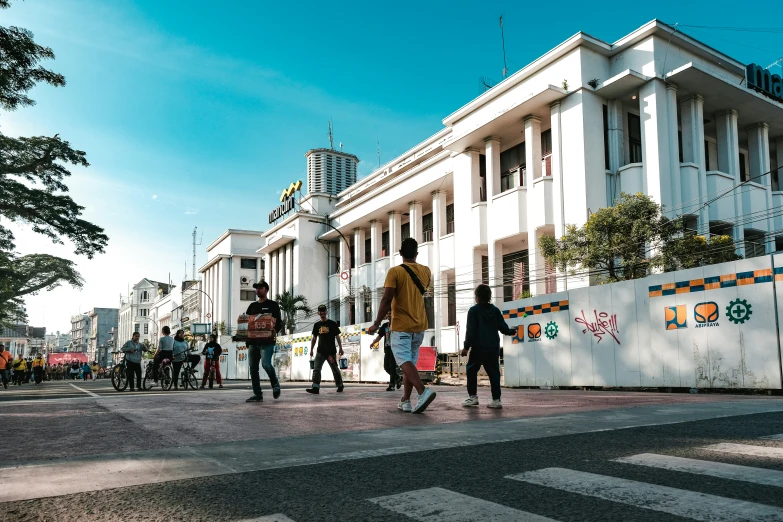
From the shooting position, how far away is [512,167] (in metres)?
29.3

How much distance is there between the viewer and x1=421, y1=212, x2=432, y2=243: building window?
37.0 meters

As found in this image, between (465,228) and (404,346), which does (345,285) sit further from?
(404,346)

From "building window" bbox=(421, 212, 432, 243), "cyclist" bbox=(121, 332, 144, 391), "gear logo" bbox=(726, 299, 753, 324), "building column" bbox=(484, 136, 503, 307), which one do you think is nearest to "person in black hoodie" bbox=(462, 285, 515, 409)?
"gear logo" bbox=(726, 299, 753, 324)

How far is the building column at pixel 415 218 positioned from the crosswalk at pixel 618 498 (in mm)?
32669

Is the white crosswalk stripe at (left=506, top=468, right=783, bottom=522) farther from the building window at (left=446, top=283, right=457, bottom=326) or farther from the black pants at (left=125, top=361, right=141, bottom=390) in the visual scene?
the building window at (left=446, top=283, right=457, bottom=326)

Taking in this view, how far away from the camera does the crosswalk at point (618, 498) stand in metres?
2.79

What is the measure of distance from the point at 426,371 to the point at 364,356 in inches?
154

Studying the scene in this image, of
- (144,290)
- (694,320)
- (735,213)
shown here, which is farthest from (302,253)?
(144,290)

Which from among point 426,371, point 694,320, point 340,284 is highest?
point 340,284

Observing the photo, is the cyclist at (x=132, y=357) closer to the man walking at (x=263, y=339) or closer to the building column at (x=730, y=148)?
the man walking at (x=263, y=339)

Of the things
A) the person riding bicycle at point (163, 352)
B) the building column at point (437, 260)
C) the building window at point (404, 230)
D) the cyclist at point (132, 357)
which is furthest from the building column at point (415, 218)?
the cyclist at point (132, 357)

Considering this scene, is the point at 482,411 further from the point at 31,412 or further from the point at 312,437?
the point at 31,412

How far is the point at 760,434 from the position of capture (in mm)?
5254

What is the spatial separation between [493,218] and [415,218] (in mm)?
9913
